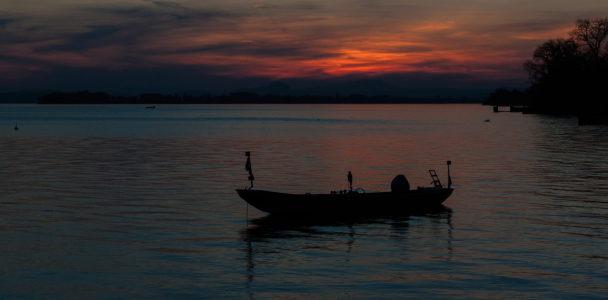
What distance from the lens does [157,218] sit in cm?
3097

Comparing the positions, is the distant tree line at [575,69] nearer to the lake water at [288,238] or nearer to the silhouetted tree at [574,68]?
the silhouetted tree at [574,68]

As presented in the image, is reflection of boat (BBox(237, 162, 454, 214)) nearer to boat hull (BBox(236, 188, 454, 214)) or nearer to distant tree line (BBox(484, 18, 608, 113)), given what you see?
boat hull (BBox(236, 188, 454, 214))

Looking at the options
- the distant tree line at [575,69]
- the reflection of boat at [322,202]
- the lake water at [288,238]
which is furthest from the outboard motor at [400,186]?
the distant tree line at [575,69]

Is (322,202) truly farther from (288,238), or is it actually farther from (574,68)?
(574,68)

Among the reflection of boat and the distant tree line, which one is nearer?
the reflection of boat

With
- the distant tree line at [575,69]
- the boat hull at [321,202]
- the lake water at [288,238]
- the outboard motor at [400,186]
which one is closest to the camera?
the lake water at [288,238]

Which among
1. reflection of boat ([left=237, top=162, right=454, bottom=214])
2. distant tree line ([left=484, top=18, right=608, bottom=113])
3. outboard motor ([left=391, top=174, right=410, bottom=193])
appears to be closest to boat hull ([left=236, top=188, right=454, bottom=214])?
reflection of boat ([left=237, top=162, right=454, bottom=214])

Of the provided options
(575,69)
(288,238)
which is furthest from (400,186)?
(575,69)

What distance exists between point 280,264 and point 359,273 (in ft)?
9.99

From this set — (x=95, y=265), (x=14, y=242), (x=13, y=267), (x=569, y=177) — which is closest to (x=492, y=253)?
(x=95, y=265)

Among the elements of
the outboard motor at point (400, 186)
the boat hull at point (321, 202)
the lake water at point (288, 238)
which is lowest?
the lake water at point (288, 238)

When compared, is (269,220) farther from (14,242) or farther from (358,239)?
(14,242)

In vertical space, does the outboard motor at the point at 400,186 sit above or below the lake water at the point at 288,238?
above

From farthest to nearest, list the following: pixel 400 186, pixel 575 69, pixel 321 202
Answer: pixel 575 69
pixel 400 186
pixel 321 202
